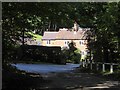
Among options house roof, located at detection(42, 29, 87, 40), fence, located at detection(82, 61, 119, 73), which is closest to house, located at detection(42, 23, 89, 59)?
house roof, located at detection(42, 29, 87, 40)

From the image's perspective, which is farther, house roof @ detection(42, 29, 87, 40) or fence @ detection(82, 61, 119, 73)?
house roof @ detection(42, 29, 87, 40)

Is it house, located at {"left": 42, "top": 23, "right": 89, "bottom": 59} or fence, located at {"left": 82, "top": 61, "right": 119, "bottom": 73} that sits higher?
house, located at {"left": 42, "top": 23, "right": 89, "bottom": 59}

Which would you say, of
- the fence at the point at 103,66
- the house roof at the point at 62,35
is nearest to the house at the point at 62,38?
the house roof at the point at 62,35

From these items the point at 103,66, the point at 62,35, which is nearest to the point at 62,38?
the point at 62,35

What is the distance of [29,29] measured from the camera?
15.3m

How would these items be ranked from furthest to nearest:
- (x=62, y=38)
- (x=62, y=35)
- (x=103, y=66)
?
1. (x=62, y=35)
2. (x=62, y=38)
3. (x=103, y=66)

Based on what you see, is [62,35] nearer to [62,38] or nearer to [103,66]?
[62,38]

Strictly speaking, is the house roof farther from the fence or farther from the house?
the fence

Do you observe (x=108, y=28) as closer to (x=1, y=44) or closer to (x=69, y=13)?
(x=69, y=13)

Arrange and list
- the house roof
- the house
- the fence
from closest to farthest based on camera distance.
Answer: the fence
the house
the house roof

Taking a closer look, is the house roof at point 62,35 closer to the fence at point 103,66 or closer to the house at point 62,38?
the house at point 62,38

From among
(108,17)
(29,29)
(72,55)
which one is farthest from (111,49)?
(72,55)

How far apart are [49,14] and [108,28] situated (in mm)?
10207

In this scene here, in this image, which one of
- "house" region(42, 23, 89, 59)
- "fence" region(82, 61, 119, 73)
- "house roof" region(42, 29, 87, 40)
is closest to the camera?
"fence" region(82, 61, 119, 73)
